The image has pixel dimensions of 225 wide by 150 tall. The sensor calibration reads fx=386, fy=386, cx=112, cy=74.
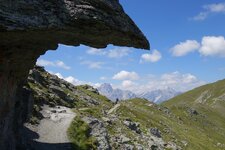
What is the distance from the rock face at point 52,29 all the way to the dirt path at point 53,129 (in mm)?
18433

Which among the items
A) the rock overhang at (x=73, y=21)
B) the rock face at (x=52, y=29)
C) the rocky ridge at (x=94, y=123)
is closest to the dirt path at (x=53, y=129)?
the rocky ridge at (x=94, y=123)

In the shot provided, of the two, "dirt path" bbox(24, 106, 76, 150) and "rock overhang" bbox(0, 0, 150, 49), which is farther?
"dirt path" bbox(24, 106, 76, 150)

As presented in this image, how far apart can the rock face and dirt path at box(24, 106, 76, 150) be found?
60.5ft

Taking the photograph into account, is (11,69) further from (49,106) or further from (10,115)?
(49,106)

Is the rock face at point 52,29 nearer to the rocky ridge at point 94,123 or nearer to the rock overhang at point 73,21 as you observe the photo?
the rock overhang at point 73,21

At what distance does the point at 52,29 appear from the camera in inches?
1074

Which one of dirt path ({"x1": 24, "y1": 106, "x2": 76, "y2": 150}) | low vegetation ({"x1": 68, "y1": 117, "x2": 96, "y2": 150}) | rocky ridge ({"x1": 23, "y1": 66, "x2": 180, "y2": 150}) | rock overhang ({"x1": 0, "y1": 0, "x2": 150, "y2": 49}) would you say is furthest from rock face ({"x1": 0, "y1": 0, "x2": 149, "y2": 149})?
low vegetation ({"x1": 68, "y1": 117, "x2": 96, "y2": 150})

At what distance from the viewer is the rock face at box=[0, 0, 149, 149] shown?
25.8 m

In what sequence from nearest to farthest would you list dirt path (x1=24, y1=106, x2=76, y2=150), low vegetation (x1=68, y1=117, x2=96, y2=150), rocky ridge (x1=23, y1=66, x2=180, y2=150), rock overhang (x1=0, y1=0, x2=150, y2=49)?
1. rock overhang (x1=0, y1=0, x2=150, y2=49)
2. dirt path (x1=24, y1=106, x2=76, y2=150)
3. low vegetation (x1=68, y1=117, x2=96, y2=150)
4. rocky ridge (x1=23, y1=66, x2=180, y2=150)

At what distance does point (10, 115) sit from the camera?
130 ft

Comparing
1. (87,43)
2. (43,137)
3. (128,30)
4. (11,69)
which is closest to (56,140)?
(43,137)

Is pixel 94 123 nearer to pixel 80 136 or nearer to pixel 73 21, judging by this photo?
pixel 80 136

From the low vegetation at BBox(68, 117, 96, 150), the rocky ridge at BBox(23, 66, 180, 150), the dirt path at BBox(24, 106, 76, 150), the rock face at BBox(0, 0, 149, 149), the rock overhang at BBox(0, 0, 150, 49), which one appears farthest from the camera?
the rocky ridge at BBox(23, 66, 180, 150)

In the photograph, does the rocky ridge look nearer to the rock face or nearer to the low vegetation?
the low vegetation
